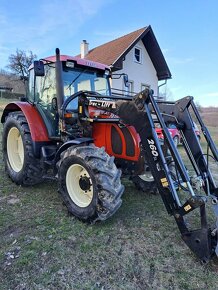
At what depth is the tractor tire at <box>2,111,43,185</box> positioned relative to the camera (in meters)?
4.57

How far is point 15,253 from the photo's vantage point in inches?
114

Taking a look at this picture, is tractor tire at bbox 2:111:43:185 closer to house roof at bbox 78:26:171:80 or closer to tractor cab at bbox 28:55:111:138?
tractor cab at bbox 28:55:111:138

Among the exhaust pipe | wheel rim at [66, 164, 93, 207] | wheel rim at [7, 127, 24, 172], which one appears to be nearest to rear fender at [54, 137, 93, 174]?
wheel rim at [66, 164, 93, 207]

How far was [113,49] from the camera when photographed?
18.7 metres

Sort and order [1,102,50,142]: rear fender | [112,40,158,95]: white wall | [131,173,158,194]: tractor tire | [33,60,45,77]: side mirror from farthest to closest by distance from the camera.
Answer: [112,40,158,95]: white wall, [131,173,158,194]: tractor tire, [1,102,50,142]: rear fender, [33,60,45,77]: side mirror

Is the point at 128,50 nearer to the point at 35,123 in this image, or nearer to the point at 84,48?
the point at 84,48

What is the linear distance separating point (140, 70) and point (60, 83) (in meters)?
16.4

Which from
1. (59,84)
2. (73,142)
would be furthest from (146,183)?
(59,84)

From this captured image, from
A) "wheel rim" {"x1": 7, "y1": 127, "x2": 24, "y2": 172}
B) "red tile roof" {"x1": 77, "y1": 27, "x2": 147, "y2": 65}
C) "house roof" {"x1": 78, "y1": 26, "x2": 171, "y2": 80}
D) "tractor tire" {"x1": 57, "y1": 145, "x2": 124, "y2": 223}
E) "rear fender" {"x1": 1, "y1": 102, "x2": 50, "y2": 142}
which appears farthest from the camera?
"red tile roof" {"x1": 77, "y1": 27, "x2": 147, "y2": 65}

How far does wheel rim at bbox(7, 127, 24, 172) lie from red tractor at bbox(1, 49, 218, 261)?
0.06ft

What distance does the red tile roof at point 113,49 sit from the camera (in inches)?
697

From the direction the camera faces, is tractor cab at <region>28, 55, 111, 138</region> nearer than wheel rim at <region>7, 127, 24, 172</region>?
Yes

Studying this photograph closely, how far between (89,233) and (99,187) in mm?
588

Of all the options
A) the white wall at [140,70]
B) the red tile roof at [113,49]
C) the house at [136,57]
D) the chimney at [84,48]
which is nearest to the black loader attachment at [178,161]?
the house at [136,57]
